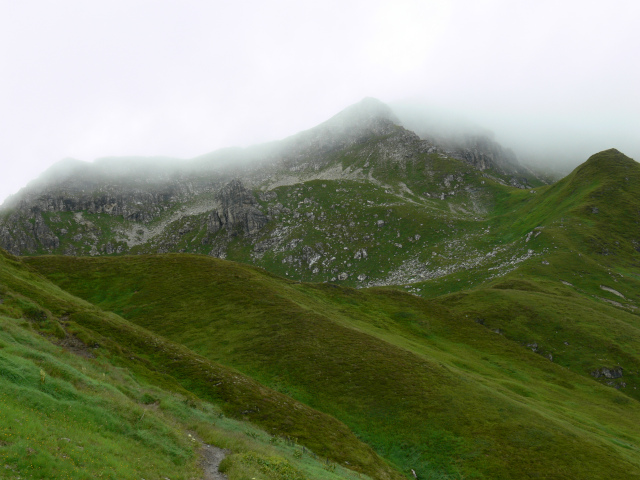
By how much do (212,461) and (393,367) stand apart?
41.1 m

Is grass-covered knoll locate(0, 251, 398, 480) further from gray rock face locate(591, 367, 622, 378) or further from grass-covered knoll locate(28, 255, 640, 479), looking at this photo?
gray rock face locate(591, 367, 622, 378)

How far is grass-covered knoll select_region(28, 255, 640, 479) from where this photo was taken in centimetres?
4431

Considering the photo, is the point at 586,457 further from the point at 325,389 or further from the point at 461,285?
the point at 461,285

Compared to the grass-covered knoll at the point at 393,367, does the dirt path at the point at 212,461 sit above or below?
above

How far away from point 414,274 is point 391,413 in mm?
145196

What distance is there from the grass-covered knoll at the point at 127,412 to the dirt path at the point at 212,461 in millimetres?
541

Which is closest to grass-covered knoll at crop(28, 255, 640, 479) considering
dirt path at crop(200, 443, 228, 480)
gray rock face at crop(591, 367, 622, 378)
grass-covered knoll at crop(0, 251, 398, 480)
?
gray rock face at crop(591, 367, 622, 378)

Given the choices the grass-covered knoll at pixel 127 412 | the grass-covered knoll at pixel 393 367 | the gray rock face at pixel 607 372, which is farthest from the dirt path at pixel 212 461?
the gray rock face at pixel 607 372

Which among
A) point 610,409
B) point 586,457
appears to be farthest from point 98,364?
point 610,409

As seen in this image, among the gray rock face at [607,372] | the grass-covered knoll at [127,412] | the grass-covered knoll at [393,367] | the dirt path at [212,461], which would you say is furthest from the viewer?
the gray rock face at [607,372]

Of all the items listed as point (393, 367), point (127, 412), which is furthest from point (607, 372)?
point (127, 412)

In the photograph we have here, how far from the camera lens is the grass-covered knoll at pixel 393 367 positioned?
145ft

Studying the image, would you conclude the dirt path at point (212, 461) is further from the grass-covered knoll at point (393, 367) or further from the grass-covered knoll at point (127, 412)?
the grass-covered knoll at point (393, 367)

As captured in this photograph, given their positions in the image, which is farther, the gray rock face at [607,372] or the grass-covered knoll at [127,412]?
the gray rock face at [607,372]
